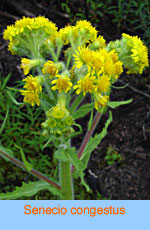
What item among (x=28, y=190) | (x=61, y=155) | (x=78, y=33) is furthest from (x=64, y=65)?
(x=28, y=190)

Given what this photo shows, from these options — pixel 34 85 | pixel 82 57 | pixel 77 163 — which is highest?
pixel 82 57

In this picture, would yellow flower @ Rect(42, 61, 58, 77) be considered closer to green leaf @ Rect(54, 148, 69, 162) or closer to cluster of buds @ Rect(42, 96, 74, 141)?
cluster of buds @ Rect(42, 96, 74, 141)

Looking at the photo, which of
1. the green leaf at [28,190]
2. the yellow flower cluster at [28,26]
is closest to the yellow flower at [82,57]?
the yellow flower cluster at [28,26]

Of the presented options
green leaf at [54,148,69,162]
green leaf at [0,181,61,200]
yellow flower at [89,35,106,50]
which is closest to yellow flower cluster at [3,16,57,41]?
yellow flower at [89,35,106,50]

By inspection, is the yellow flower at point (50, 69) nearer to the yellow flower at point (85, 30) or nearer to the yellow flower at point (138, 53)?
the yellow flower at point (85, 30)

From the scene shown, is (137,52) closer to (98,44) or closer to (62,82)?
(98,44)

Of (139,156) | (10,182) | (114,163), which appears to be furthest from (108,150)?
(10,182)

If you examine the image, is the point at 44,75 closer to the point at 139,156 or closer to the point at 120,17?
the point at 139,156
